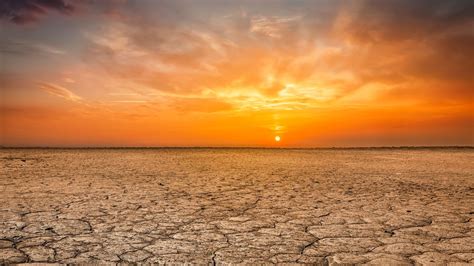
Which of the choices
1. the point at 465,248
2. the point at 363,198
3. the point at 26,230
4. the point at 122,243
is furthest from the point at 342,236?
the point at 26,230

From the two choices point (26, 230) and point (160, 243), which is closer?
point (160, 243)

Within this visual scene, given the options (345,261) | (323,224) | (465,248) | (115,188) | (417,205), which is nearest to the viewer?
(345,261)

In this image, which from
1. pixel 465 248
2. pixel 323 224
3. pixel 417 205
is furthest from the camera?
pixel 417 205

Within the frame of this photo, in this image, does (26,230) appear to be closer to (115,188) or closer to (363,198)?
(115,188)

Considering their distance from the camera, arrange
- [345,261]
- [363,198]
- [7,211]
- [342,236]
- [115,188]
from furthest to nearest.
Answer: [115,188]
[363,198]
[7,211]
[342,236]
[345,261]

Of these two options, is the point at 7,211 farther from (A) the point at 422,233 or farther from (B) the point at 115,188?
(A) the point at 422,233

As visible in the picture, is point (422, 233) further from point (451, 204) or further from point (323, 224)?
point (451, 204)

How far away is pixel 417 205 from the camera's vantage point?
4797 millimetres

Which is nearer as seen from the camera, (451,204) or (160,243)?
(160,243)

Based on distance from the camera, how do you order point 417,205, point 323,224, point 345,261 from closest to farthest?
point 345,261 < point 323,224 < point 417,205

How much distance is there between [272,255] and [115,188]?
4346 mm

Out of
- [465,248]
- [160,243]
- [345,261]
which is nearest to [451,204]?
[465,248]

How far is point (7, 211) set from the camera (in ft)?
13.8

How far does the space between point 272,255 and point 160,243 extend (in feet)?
3.04
